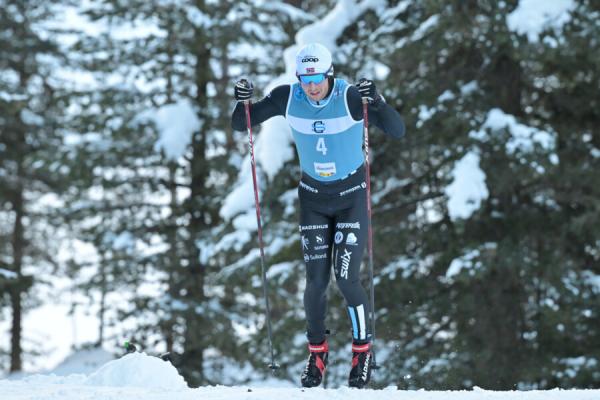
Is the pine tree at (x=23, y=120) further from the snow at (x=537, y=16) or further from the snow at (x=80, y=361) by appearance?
the snow at (x=537, y=16)

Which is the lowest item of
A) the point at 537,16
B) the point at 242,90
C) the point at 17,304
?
the point at 17,304

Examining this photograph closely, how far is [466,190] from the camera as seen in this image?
9.61 m

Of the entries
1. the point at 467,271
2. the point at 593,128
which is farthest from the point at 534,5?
the point at 467,271

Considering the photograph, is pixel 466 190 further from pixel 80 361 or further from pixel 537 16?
pixel 80 361

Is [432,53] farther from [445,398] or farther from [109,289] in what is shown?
[109,289]

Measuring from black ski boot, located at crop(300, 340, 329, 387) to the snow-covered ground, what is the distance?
76cm

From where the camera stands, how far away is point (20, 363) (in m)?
21.7

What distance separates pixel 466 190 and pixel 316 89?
434cm

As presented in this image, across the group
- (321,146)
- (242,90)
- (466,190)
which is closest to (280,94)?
(242,90)

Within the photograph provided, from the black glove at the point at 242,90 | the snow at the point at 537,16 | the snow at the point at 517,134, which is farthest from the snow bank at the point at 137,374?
the snow at the point at 537,16

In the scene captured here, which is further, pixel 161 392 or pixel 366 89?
pixel 366 89

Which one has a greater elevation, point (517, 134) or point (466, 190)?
point (517, 134)

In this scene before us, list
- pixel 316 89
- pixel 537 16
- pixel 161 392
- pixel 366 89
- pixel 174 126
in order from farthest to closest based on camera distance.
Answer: pixel 174 126 → pixel 537 16 → pixel 316 89 → pixel 366 89 → pixel 161 392

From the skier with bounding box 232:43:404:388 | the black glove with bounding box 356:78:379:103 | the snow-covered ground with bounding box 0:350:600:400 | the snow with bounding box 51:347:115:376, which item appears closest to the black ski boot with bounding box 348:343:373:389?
the skier with bounding box 232:43:404:388
